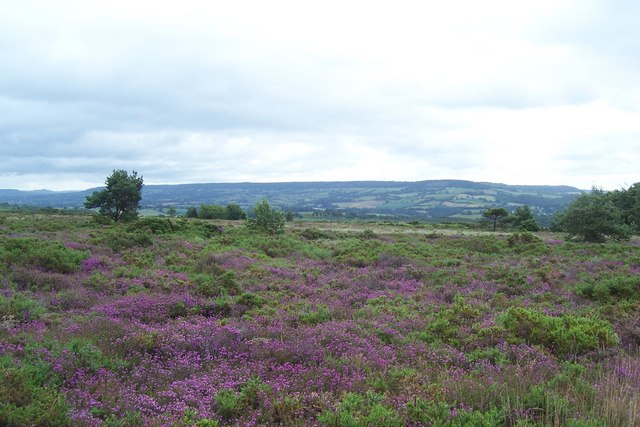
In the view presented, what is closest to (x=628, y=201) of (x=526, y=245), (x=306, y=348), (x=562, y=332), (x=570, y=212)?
(x=570, y=212)

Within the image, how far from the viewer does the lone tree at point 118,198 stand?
46.7 metres

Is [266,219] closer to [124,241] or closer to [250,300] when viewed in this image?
[124,241]

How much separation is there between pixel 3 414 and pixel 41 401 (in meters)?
0.47

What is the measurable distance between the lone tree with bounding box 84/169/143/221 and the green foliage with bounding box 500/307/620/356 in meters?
45.2

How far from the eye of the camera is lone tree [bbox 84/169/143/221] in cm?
4672

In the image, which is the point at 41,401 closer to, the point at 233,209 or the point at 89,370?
the point at 89,370

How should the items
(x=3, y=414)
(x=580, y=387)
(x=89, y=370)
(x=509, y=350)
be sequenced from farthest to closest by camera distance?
(x=509, y=350)
(x=89, y=370)
(x=580, y=387)
(x=3, y=414)

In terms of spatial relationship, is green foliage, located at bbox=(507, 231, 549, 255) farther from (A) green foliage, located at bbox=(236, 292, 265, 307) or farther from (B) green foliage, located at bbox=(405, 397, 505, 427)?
(B) green foliage, located at bbox=(405, 397, 505, 427)

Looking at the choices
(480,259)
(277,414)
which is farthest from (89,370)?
(480,259)

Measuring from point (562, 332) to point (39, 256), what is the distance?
1693 centimetres

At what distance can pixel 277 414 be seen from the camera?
5535 mm

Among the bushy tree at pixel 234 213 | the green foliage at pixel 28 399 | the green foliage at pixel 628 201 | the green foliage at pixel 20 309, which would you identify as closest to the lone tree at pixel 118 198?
the bushy tree at pixel 234 213

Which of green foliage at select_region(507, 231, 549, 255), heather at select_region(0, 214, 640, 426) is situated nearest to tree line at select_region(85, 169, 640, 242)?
green foliage at select_region(507, 231, 549, 255)

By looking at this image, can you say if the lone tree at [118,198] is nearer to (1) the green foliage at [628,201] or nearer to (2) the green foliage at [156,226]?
(2) the green foliage at [156,226]
